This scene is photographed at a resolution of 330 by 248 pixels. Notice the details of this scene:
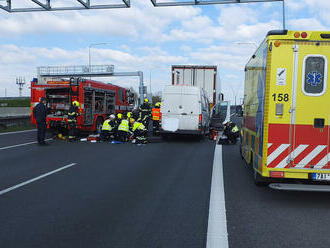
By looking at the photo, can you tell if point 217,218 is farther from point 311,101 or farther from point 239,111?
point 239,111

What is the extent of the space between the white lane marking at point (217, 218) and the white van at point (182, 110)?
731 cm

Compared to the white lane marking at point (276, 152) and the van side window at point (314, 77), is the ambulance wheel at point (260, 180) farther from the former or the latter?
the van side window at point (314, 77)

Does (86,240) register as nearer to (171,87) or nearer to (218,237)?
(218,237)

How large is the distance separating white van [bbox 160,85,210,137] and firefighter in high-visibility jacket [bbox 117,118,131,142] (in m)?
1.52

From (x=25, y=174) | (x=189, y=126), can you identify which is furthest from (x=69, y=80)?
(x=25, y=174)

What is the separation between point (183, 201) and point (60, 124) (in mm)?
11474

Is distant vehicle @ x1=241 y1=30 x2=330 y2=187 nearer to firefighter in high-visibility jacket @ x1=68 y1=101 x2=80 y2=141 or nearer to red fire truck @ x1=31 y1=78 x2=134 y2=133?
firefighter in high-visibility jacket @ x1=68 y1=101 x2=80 y2=141

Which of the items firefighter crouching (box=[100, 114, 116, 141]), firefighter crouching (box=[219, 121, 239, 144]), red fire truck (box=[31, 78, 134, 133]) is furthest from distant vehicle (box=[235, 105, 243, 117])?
red fire truck (box=[31, 78, 134, 133])

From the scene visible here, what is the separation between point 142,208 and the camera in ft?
17.8

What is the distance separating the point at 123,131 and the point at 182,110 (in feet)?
8.53

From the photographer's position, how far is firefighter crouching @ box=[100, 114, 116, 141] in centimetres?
1516

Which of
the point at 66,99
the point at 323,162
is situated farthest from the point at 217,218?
the point at 66,99

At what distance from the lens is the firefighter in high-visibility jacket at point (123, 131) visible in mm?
14898

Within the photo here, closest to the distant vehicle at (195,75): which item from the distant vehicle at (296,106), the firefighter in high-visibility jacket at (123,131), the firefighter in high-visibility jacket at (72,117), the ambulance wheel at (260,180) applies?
the firefighter in high-visibility jacket at (123,131)
